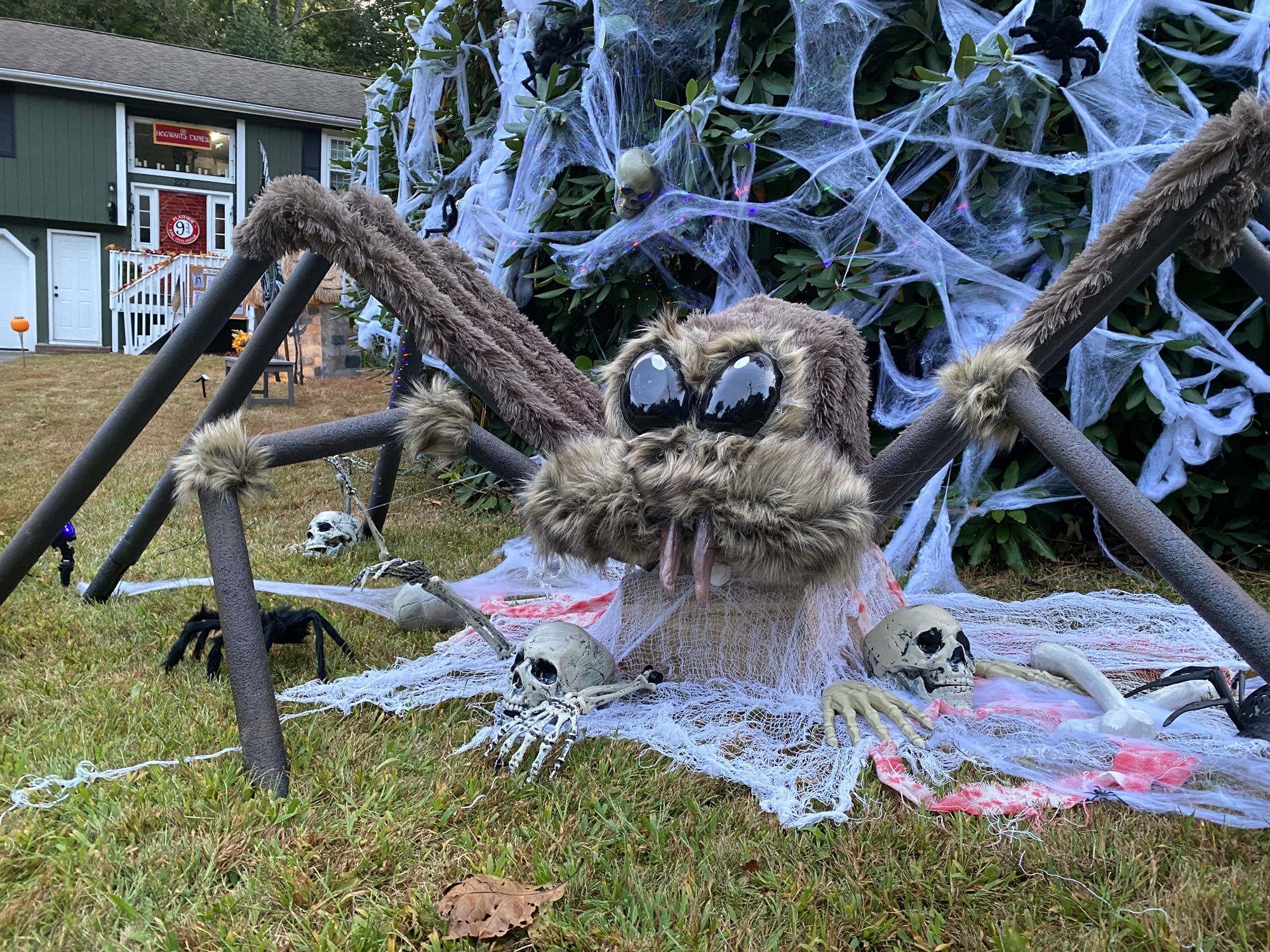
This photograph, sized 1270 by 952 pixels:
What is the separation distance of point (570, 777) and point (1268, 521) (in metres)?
2.99

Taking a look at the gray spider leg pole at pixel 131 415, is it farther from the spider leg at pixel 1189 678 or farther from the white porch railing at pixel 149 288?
the white porch railing at pixel 149 288

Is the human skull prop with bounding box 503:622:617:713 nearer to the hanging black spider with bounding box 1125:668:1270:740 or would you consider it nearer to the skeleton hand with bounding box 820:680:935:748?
the skeleton hand with bounding box 820:680:935:748

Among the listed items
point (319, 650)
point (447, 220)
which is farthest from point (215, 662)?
point (447, 220)

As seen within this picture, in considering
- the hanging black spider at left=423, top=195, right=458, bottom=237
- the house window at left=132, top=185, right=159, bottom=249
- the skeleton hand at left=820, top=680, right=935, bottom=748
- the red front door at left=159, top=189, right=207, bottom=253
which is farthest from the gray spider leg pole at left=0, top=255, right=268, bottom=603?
the house window at left=132, top=185, right=159, bottom=249

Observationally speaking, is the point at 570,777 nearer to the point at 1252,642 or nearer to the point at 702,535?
the point at 702,535

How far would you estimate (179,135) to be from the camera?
53.2ft

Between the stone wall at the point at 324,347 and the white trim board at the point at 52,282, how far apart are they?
7.38 meters

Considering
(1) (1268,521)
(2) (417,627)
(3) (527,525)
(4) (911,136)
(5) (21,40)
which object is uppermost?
(5) (21,40)

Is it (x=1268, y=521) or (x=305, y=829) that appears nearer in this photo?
(x=305, y=829)

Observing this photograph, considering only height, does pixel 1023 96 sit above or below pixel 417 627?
above

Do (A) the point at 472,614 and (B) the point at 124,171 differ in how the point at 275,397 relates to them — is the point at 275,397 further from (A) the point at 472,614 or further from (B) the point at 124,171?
(B) the point at 124,171

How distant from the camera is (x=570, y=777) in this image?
59.9 inches

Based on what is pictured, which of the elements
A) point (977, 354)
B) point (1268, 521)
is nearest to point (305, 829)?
point (977, 354)

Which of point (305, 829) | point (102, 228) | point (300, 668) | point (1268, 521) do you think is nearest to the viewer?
point (305, 829)
